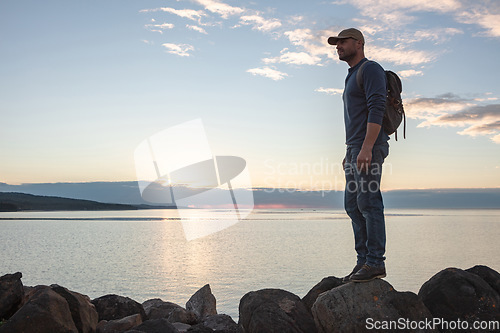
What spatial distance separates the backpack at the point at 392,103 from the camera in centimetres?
634

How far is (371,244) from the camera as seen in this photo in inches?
251

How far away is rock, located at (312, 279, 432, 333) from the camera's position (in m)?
6.56

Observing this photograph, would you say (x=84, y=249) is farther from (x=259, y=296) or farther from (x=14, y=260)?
(x=259, y=296)

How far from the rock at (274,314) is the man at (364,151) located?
49.7 inches

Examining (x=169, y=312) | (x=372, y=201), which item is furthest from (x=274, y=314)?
(x=169, y=312)

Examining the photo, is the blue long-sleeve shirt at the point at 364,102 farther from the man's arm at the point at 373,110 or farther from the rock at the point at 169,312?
the rock at the point at 169,312

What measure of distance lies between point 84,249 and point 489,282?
1804 inches

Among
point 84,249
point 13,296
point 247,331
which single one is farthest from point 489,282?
point 84,249

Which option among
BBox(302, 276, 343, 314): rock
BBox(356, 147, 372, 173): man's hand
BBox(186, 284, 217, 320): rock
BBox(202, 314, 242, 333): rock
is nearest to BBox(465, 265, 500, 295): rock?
BBox(302, 276, 343, 314): rock

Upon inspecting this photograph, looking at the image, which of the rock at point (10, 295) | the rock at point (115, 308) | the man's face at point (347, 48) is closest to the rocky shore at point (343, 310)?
the rock at point (115, 308)

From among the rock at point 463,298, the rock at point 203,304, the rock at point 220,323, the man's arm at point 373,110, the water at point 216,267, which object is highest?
the man's arm at point 373,110

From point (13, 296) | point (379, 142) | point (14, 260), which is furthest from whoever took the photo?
point (14, 260)

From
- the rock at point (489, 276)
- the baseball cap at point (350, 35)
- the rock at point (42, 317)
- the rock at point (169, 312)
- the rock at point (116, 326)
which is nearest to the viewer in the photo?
the baseball cap at point (350, 35)

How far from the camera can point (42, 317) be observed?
25.7 ft
